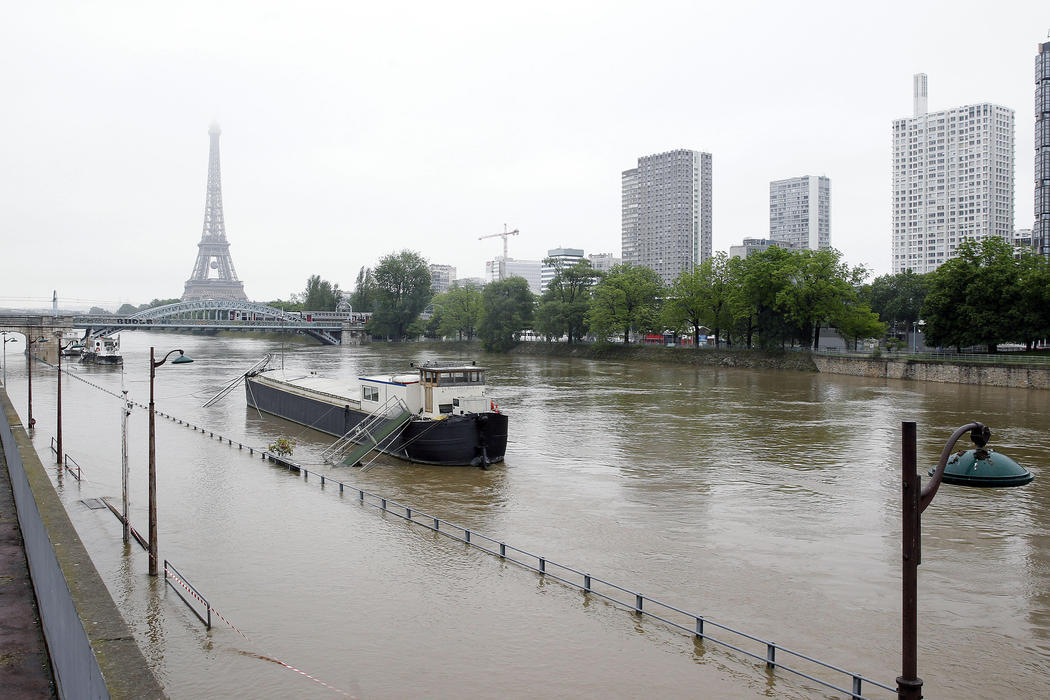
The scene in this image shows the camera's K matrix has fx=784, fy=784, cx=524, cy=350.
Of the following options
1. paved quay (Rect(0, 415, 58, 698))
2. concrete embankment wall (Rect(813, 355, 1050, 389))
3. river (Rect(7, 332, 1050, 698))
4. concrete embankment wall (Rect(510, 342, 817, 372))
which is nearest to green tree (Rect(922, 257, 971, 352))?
concrete embankment wall (Rect(813, 355, 1050, 389))

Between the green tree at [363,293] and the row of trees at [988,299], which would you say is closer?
the row of trees at [988,299]

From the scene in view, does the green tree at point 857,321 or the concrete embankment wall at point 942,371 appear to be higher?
the green tree at point 857,321

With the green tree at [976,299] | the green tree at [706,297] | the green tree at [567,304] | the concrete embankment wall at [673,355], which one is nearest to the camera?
the green tree at [976,299]

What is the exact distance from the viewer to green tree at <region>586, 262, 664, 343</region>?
8919cm

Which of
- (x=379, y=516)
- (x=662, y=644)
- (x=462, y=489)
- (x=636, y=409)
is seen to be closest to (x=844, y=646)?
(x=662, y=644)

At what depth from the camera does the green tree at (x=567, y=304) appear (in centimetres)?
9781

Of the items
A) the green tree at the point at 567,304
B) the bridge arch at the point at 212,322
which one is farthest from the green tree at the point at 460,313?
the green tree at the point at 567,304

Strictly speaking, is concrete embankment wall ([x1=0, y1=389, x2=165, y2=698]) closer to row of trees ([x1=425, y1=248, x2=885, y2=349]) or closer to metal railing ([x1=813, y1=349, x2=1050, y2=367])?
metal railing ([x1=813, y1=349, x2=1050, y2=367])

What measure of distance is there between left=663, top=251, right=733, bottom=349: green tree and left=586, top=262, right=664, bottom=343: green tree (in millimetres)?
4076

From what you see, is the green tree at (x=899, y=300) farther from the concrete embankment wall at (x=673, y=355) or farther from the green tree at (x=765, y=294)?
the concrete embankment wall at (x=673, y=355)

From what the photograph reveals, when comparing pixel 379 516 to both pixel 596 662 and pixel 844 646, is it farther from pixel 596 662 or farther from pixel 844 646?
pixel 844 646

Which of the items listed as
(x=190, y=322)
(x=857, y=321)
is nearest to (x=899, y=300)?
(x=857, y=321)

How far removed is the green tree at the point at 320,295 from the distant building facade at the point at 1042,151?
12835 centimetres

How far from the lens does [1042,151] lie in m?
115
